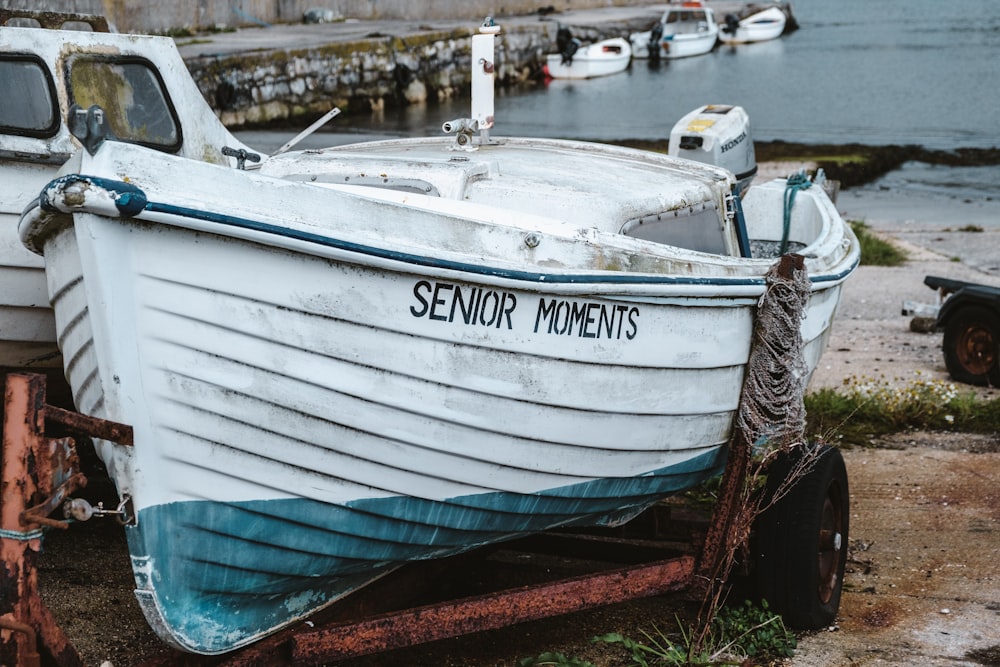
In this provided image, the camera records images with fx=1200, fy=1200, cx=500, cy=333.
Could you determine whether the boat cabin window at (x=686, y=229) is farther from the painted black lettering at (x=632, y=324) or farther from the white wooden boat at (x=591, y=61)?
the white wooden boat at (x=591, y=61)

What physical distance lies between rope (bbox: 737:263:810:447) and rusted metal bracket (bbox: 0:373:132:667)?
Answer: 2.33m

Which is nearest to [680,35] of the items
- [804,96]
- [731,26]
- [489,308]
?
[731,26]

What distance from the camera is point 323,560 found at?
152 inches

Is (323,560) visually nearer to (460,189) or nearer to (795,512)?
(460,189)

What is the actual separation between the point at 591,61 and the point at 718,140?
33734 mm

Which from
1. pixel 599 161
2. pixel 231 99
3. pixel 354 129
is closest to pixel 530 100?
pixel 354 129

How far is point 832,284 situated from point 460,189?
176 centimetres

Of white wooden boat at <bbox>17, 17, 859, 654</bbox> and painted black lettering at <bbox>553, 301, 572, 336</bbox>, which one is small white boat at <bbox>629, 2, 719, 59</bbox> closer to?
white wooden boat at <bbox>17, 17, 859, 654</bbox>

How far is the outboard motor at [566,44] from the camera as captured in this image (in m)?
38.7

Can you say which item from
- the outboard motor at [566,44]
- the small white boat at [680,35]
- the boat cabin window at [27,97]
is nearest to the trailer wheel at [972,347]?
the boat cabin window at [27,97]

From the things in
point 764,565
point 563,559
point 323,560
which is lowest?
point 563,559

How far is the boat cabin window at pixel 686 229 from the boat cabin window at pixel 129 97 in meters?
2.36

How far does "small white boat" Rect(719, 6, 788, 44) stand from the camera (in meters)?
50.0

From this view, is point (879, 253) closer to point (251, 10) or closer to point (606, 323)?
point (606, 323)
